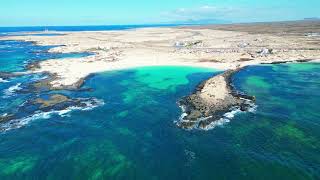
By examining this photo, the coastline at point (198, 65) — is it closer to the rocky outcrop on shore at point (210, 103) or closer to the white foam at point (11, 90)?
the rocky outcrop on shore at point (210, 103)

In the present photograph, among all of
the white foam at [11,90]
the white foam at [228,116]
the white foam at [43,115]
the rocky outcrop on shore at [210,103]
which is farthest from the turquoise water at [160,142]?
the white foam at [11,90]

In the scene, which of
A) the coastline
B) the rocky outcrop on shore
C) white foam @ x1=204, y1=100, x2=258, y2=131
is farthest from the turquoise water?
the coastline

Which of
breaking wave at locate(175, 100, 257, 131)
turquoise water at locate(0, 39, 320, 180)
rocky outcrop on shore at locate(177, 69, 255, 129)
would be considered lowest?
turquoise water at locate(0, 39, 320, 180)

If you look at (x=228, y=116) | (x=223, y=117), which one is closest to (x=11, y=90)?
(x=223, y=117)

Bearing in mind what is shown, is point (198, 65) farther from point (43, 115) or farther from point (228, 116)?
point (43, 115)

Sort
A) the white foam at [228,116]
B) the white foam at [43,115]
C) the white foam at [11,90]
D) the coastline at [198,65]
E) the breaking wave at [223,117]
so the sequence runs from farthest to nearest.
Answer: the white foam at [11,90] → the coastline at [198,65] → the white foam at [43,115] → the white foam at [228,116] → the breaking wave at [223,117]

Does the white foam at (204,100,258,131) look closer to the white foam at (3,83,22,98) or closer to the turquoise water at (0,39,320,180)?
the turquoise water at (0,39,320,180)
